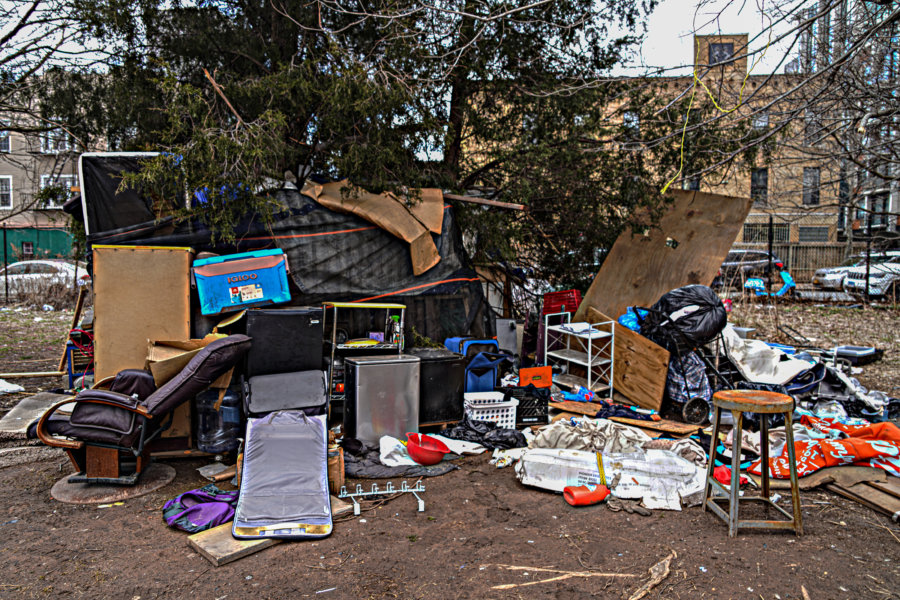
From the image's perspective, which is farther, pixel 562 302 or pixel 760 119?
pixel 562 302

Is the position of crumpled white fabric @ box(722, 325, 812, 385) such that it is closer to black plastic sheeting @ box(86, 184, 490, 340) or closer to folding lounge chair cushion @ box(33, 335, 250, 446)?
black plastic sheeting @ box(86, 184, 490, 340)

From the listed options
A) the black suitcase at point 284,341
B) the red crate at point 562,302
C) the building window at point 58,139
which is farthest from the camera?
the red crate at point 562,302

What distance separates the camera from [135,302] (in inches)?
234

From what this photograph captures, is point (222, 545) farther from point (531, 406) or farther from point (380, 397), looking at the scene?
point (531, 406)

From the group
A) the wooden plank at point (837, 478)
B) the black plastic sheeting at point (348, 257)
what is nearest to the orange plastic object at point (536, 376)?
the black plastic sheeting at point (348, 257)

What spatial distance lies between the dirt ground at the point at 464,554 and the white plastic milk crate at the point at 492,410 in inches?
55.5

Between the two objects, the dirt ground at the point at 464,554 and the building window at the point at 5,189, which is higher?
the building window at the point at 5,189

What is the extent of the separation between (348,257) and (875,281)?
608 inches

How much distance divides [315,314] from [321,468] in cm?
185

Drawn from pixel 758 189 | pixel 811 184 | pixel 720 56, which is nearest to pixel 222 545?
pixel 720 56

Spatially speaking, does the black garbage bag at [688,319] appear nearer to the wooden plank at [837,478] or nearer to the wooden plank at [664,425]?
the wooden plank at [664,425]

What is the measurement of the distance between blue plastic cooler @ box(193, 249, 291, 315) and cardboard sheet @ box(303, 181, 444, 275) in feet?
3.27

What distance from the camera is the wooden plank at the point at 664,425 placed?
6.11 m

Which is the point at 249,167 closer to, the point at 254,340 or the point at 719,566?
the point at 254,340
